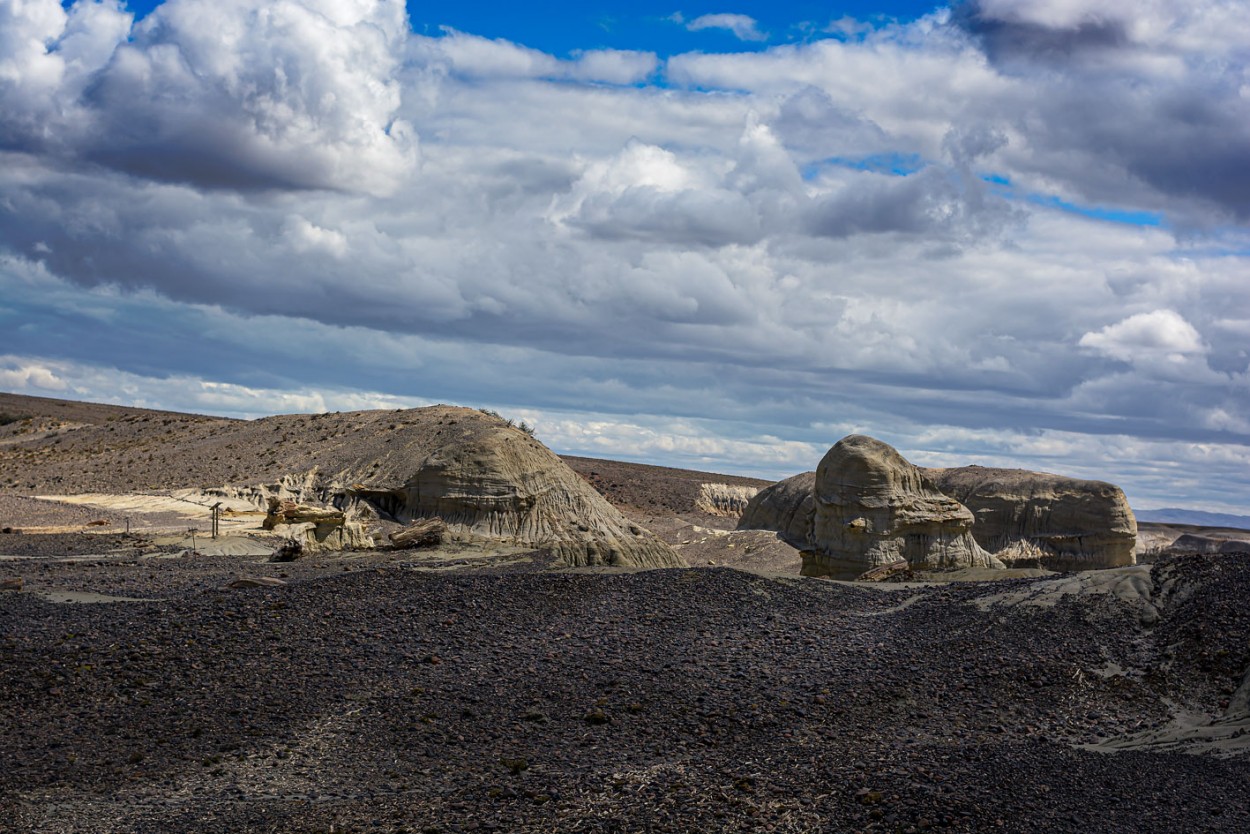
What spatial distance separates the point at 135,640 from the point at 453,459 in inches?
857

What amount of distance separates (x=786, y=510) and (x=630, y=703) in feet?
106

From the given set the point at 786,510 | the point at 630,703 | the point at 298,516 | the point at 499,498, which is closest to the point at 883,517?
the point at 499,498

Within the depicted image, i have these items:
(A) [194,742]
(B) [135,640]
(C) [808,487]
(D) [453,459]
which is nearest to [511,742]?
(A) [194,742]

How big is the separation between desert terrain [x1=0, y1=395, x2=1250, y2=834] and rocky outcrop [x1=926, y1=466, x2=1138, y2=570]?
24.2 meters

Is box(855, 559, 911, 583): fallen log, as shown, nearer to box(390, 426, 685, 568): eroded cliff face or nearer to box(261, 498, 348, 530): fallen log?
box(390, 426, 685, 568): eroded cliff face

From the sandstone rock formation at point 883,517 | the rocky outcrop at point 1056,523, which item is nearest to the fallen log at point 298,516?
the sandstone rock formation at point 883,517

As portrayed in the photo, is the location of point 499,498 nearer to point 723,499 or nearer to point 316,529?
point 316,529

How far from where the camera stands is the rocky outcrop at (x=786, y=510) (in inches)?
1609

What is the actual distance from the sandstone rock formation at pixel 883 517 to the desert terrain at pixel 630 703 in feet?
41.8

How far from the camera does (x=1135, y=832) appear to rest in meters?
8.48

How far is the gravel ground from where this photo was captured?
9.17 m

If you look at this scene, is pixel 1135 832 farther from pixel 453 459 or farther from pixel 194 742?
pixel 453 459

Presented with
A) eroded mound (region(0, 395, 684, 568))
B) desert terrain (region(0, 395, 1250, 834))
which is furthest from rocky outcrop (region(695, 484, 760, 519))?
desert terrain (region(0, 395, 1250, 834))

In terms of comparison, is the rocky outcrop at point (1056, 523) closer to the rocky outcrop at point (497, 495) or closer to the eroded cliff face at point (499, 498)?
the rocky outcrop at point (497, 495)
